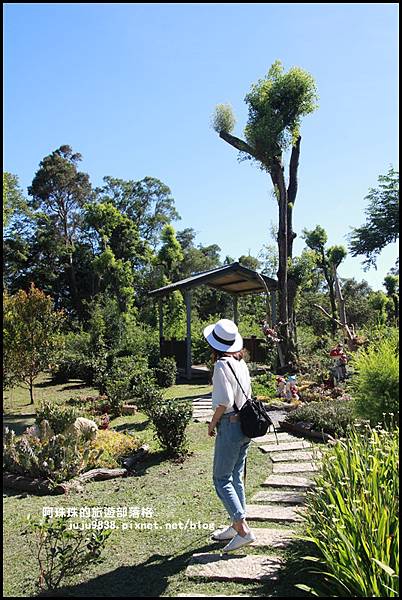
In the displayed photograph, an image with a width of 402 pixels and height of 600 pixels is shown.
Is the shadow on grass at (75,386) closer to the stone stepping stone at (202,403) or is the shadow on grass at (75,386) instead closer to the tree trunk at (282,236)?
the stone stepping stone at (202,403)

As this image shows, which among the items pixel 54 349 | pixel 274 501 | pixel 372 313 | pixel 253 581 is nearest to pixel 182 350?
pixel 54 349

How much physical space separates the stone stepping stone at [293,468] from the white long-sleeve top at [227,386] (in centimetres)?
213

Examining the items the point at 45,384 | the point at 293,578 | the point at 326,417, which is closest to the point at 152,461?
the point at 326,417

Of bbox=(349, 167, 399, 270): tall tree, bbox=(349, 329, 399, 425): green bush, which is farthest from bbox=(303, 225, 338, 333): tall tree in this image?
bbox=(349, 329, 399, 425): green bush

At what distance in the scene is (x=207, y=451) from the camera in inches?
262

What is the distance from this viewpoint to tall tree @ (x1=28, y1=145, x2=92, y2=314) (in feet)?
105

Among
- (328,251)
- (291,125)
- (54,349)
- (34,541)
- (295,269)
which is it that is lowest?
(34,541)

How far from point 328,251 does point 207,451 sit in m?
20.4

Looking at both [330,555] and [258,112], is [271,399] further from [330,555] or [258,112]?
[258,112]

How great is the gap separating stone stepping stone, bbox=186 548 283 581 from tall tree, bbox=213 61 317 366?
11011 millimetres

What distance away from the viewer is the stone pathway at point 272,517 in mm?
3248

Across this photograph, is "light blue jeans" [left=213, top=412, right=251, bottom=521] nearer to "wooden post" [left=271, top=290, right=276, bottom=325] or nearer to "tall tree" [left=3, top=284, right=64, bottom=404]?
"tall tree" [left=3, top=284, right=64, bottom=404]

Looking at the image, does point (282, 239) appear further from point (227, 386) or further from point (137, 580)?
point (137, 580)

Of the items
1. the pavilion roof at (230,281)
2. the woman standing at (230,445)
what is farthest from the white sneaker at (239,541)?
the pavilion roof at (230,281)
